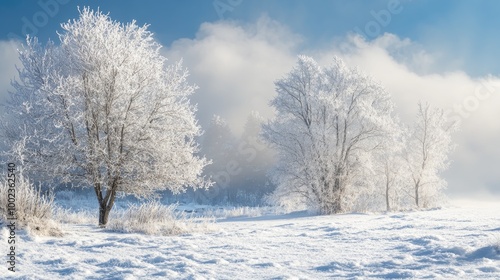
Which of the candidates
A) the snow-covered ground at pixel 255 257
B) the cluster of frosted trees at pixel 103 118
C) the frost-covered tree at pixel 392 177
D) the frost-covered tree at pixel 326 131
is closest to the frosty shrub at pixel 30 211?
the snow-covered ground at pixel 255 257

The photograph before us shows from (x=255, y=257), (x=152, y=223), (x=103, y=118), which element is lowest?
(x=255, y=257)

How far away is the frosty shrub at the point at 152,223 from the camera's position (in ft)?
33.2

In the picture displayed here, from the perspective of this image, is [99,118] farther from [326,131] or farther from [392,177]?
[392,177]

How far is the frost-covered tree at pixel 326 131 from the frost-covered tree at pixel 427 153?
11430 millimetres

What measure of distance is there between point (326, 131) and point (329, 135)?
425 mm

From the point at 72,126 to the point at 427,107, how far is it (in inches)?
1144

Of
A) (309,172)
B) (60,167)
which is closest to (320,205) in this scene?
(309,172)

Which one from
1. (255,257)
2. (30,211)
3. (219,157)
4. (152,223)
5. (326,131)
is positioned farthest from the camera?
(219,157)

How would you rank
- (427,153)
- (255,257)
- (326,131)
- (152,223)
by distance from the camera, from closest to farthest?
(255,257) → (152,223) → (326,131) → (427,153)

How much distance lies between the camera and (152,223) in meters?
10.5

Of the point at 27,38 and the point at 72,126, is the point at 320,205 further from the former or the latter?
the point at 27,38

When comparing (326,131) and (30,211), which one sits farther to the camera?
(326,131)

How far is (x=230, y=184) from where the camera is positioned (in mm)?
50125

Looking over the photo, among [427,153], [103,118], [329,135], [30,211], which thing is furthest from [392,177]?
[30,211]
